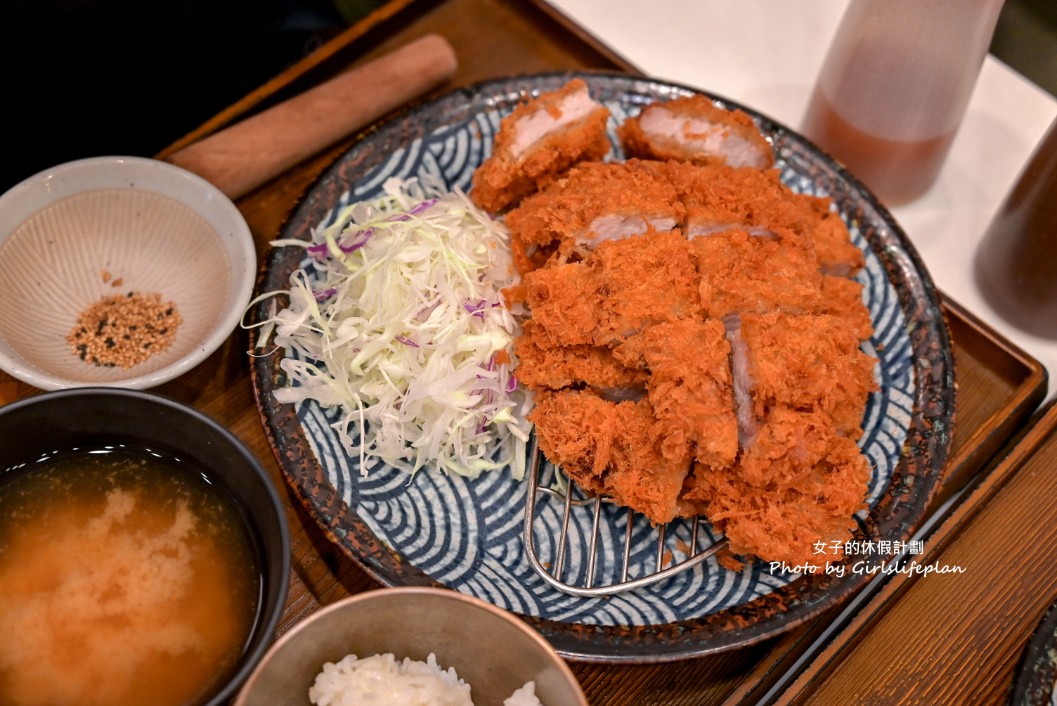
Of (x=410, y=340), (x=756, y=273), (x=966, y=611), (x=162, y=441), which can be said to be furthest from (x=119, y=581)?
(x=966, y=611)

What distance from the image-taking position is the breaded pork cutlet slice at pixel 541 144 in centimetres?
251

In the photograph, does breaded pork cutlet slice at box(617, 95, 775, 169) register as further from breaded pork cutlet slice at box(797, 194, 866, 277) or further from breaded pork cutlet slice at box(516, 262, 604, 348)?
breaded pork cutlet slice at box(516, 262, 604, 348)

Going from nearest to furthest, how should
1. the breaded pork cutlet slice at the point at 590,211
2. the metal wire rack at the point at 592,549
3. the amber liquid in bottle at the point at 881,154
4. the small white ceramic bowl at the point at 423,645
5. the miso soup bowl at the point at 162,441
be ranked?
the small white ceramic bowl at the point at 423,645 → the miso soup bowl at the point at 162,441 → the metal wire rack at the point at 592,549 → the breaded pork cutlet slice at the point at 590,211 → the amber liquid in bottle at the point at 881,154

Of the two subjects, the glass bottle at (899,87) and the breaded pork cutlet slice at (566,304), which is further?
the glass bottle at (899,87)

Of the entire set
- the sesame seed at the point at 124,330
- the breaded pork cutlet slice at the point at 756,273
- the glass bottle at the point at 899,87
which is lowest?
the sesame seed at the point at 124,330

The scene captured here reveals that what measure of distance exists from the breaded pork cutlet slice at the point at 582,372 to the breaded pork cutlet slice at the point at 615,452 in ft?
0.15

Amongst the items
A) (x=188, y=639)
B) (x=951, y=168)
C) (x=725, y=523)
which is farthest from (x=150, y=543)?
(x=951, y=168)

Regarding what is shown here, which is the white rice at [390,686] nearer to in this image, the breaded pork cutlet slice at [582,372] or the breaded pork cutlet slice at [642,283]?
the breaded pork cutlet slice at [582,372]

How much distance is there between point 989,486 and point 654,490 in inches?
38.1

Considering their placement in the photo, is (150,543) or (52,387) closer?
(150,543)

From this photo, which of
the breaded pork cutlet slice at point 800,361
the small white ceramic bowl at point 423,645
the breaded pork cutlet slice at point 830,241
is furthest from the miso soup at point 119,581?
the breaded pork cutlet slice at point 830,241

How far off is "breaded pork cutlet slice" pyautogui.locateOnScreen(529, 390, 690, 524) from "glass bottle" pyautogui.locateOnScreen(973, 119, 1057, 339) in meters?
1.35

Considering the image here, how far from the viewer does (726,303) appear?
2.18 m

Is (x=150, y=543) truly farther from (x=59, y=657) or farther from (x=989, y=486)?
(x=989, y=486)
